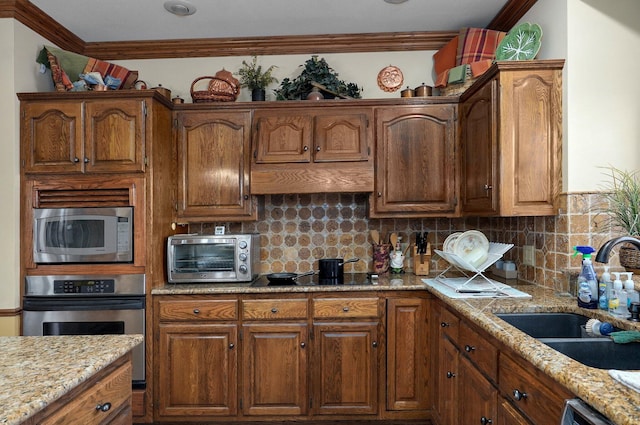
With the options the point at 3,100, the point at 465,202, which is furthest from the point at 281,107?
the point at 3,100

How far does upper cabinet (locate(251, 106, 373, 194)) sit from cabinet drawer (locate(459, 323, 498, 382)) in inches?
48.7

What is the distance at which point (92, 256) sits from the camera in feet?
8.90

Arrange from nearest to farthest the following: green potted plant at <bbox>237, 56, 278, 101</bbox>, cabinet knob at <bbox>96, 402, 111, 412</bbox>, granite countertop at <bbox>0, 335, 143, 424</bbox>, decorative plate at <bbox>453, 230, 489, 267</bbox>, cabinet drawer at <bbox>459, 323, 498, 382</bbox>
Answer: granite countertop at <bbox>0, 335, 143, 424</bbox>
cabinet knob at <bbox>96, 402, 111, 412</bbox>
cabinet drawer at <bbox>459, 323, 498, 382</bbox>
decorative plate at <bbox>453, 230, 489, 267</bbox>
green potted plant at <bbox>237, 56, 278, 101</bbox>

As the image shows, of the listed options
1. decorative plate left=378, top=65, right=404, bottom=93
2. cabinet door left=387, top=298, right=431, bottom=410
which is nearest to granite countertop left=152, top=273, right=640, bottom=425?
cabinet door left=387, top=298, right=431, bottom=410

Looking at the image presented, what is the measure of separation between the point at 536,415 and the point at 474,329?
2.00ft

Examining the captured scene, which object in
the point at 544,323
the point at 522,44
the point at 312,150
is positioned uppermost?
the point at 522,44

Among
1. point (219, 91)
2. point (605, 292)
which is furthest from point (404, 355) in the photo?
point (219, 91)

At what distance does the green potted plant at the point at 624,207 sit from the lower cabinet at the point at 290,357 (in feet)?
3.57

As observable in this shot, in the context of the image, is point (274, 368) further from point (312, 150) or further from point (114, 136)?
point (114, 136)

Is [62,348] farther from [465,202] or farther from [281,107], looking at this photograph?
[465,202]

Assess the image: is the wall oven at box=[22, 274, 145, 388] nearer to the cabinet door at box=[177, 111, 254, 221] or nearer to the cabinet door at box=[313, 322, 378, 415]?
the cabinet door at box=[177, 111, 254, 221]

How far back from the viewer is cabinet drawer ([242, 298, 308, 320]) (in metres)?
2.71

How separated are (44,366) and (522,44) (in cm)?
271

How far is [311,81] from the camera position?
3.03 m
